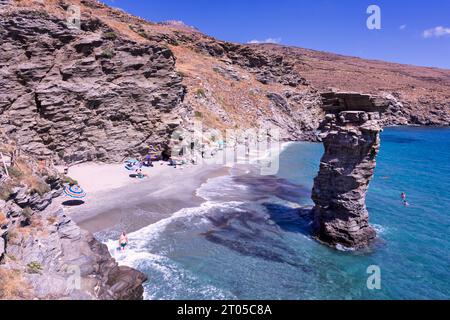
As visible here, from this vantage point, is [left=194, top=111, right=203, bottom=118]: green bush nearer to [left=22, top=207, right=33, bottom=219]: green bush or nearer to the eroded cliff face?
the eroded cliff face

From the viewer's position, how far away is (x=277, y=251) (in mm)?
20391

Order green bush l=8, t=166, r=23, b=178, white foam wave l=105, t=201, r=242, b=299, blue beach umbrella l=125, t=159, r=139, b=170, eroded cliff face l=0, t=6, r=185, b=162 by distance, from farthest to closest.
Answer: blue beach umbrella l=125, t=159, r=139, b=170, eroded cliff face l=0, t=6, r=185, b=162, white foam wave l=105, t=201, r=242, b=299, green bush l=8, t=166, r=23, b=178

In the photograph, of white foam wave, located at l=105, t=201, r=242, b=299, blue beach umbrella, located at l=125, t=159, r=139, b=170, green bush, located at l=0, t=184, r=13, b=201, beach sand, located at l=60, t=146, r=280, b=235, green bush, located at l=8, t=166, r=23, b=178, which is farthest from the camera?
blue beach umbrella, located at l=125, t=159, r=139, b=170

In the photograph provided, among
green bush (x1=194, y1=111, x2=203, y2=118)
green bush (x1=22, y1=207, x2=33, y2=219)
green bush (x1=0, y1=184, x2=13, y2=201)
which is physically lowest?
green bush (x1=22, y1=207, x2=33, y2=219)

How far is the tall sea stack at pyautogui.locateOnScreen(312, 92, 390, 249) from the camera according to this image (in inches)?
827

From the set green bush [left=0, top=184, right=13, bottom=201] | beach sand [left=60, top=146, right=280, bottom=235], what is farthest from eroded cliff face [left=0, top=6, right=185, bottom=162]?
green bush [left=0, top=184, right=13, bottom=201]

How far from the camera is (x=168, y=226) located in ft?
75.8

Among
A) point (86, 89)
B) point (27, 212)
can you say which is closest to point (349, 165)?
point (27, 212)

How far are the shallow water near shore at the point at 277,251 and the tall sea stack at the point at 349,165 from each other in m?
1.34

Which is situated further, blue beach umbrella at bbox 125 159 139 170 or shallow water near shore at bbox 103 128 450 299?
blue beach umbrella at bbox 125 159 139 170

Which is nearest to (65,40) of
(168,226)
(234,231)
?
(168,226)

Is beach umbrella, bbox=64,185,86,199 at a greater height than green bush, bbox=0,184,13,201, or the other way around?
green bush, bbox=0,184,13,201

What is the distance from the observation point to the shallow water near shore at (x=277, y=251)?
656 inches

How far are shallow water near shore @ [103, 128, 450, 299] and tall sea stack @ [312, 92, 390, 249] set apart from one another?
4.39 ft
